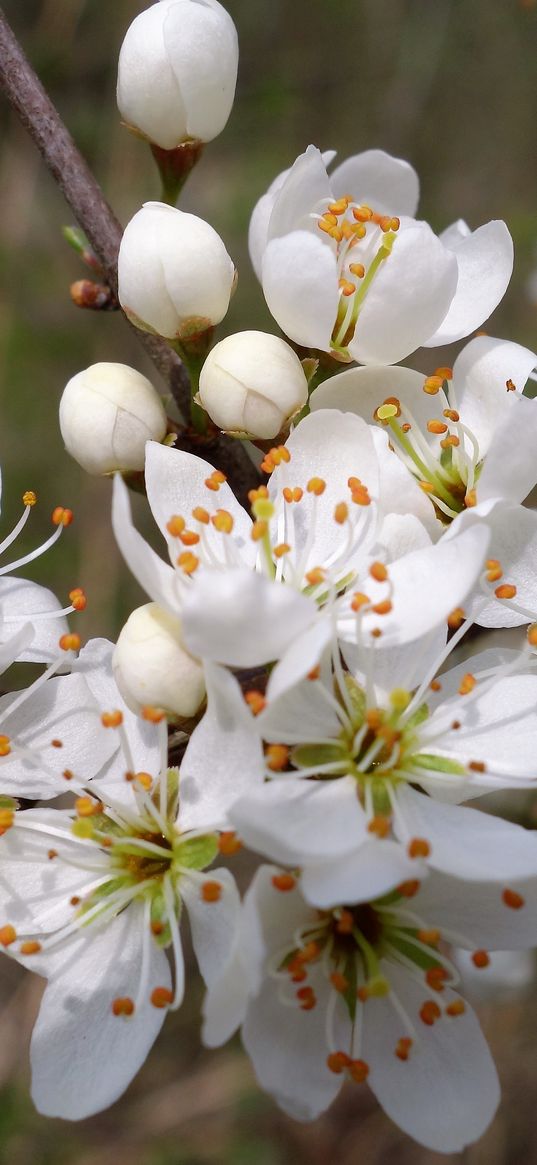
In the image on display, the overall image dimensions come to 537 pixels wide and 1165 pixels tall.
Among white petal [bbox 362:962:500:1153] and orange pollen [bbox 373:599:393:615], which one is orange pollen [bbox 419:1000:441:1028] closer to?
white petal [bbox 362:962:500:1153]

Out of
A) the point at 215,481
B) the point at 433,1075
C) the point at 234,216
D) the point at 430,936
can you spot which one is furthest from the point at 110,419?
the point at 234,216

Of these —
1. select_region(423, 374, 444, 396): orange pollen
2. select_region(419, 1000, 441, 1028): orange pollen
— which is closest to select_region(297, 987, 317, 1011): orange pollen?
select_region(419, 1000, 441, 1028): orange pollen

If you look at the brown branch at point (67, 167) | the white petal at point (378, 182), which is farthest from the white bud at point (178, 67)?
the white petal at point (378, 182)

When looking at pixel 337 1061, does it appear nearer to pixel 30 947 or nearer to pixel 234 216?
pixel 30 947

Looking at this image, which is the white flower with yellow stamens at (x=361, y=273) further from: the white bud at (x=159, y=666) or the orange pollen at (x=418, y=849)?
the orange pollen at (x=418, y=849)

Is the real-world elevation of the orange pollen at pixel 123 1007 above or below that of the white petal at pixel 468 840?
below

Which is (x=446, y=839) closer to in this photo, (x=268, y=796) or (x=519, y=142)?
(x=268, y=796)

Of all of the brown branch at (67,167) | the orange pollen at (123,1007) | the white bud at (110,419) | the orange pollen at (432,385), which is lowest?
the orange pollen at (123,1007)
